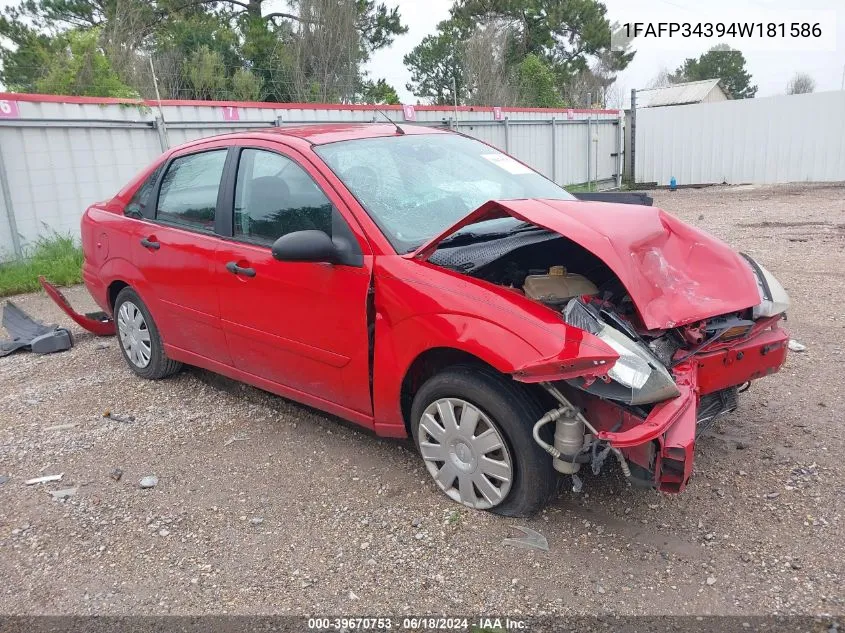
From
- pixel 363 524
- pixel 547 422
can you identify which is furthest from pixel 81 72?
pixel 547 422

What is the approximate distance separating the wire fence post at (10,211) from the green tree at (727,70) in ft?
202

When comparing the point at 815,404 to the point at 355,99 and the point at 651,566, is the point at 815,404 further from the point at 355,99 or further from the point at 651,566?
the point at 355,99

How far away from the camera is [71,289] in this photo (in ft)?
27.7

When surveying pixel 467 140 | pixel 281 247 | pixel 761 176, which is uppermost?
pixel 467 140

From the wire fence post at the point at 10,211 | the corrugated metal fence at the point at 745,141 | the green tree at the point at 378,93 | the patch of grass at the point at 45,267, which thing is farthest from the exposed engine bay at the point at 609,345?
the green tree at the point at 378,93

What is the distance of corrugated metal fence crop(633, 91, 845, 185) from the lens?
61.3 feet

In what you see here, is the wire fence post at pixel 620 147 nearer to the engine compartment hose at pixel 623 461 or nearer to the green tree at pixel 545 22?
the green tree at pixel 545 22

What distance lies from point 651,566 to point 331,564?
50.3 inches

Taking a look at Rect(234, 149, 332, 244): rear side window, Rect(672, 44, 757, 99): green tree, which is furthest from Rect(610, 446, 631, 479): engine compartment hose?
Rect(672, 44, 757, 99): green tree

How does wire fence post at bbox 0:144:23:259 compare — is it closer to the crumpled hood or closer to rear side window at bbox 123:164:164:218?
rear side window at bbox 123:164:164:218

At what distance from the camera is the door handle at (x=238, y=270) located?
3.73 meters

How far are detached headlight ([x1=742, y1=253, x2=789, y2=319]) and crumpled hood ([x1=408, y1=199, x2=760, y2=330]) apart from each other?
0.06 meters

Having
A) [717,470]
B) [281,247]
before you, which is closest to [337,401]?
[281,247]

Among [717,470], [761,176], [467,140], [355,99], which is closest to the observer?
[717,470]
